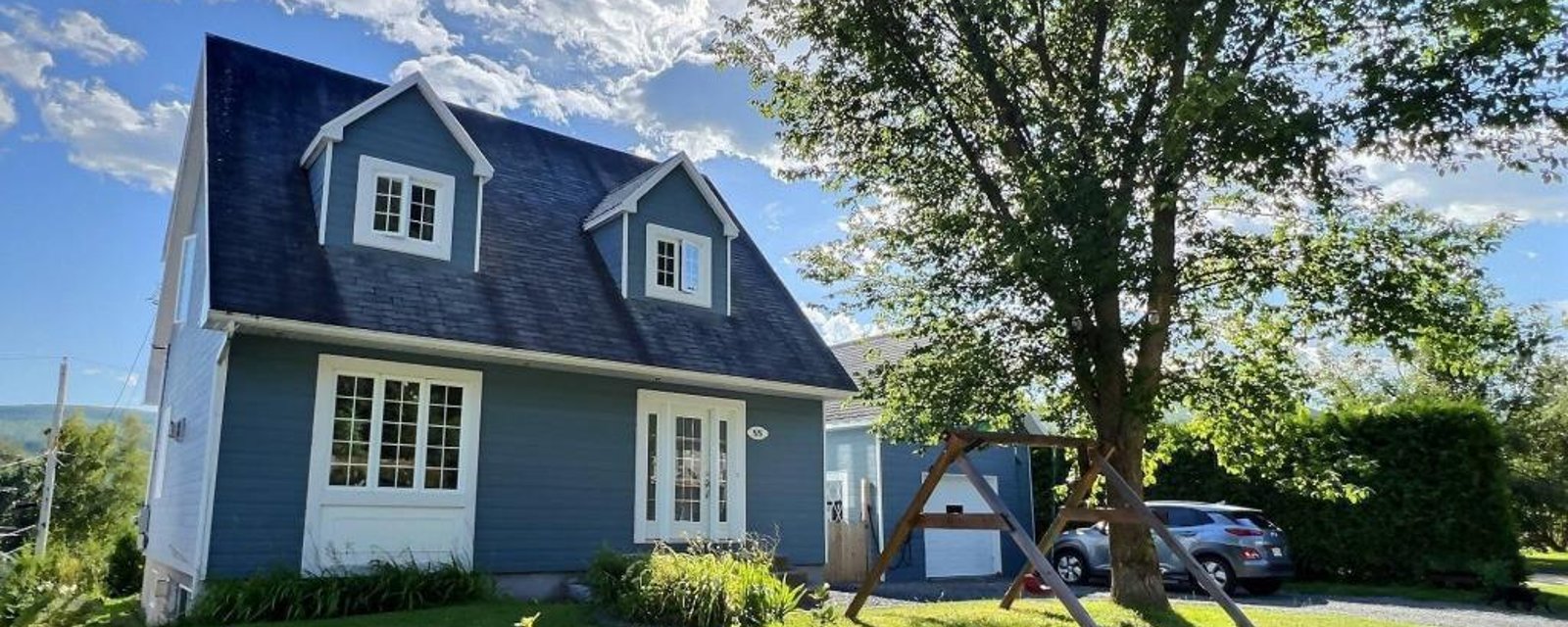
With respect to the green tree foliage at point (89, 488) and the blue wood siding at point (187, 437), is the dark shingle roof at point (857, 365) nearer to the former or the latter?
the blue wood siding at point (187, 437)

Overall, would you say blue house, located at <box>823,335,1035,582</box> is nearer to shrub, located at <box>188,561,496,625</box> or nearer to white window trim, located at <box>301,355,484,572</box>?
white window trim, located at <box>301,355,484,572</box>

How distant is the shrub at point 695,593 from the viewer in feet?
27.9

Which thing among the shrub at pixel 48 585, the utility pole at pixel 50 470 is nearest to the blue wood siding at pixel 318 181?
the shrub at pixel 48 585

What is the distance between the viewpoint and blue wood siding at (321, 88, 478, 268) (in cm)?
1083

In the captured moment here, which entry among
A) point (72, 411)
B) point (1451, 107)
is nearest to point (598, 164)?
point (1451, 107)

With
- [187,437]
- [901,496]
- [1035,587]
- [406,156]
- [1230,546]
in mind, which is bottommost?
[1035,587]

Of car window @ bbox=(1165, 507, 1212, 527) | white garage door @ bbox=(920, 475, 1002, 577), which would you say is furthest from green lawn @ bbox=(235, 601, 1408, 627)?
white garage door @ bbox=(920, 475, 1002, 577)

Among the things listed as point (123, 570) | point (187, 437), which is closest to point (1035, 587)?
point (187, 437)

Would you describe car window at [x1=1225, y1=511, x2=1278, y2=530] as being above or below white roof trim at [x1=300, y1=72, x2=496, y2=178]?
below

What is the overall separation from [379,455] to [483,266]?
2.78m

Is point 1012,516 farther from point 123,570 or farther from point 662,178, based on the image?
point 123,570

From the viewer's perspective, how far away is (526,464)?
1112 centimetres

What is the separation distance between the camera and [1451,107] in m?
8.50

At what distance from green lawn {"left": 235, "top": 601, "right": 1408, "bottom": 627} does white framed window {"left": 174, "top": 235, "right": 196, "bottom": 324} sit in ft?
21.0
